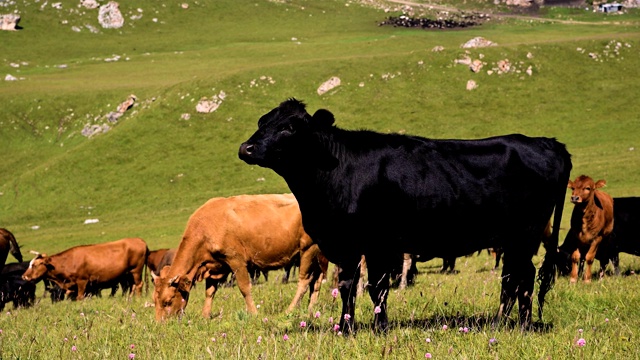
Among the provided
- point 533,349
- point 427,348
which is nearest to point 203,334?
point 427,348

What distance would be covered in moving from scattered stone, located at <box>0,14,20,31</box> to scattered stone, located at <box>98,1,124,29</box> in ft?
53.1

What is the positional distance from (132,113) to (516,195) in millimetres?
62997

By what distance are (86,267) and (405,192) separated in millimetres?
16913

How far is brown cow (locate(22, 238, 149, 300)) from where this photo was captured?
21.9 meters

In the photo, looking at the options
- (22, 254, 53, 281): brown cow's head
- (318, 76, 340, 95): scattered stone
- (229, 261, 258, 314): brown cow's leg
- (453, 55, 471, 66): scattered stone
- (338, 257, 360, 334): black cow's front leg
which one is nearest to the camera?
(338, 257, 360, 334): black cow's front leg

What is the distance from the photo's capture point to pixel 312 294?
13.5 m

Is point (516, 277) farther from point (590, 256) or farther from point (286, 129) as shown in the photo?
point (590, 256)

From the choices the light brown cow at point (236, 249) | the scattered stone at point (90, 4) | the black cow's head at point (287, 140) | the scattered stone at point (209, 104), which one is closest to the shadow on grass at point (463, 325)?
the black cow's head at point (287, 140)

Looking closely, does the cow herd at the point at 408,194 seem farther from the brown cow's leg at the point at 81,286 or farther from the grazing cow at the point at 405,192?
the brown cow's leg at the point at 81,286

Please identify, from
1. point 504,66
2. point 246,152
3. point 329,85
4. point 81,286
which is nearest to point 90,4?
point 329,85

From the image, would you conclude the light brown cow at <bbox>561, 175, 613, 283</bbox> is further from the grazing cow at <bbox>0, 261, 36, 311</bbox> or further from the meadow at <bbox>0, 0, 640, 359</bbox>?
the grazing cow at <bbox>0, 261, 36, 311</bbox>

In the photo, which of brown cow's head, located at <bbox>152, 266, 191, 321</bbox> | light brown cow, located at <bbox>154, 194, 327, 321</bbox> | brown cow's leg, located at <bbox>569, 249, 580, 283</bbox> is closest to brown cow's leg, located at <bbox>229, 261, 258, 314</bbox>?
light brown cow, located at <bbox>154, 194, 327, 321</bbox>

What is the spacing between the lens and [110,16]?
14112 centimetres

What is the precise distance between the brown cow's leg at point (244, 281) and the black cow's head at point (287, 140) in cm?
388
